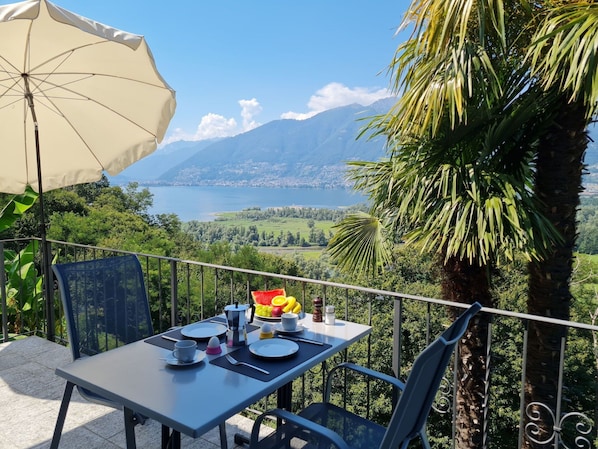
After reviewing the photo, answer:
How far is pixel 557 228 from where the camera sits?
14.4ft

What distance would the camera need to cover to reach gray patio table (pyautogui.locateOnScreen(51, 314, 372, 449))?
133cm

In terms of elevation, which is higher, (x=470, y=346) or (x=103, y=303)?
(x=103, y=303)

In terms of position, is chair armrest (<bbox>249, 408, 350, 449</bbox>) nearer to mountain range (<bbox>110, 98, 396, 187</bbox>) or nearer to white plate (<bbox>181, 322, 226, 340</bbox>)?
white plate (<bbox>181, 322, 226, 340</bbox>)

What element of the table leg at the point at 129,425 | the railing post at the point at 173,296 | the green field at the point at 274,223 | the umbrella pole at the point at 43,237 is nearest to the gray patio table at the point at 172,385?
the table leg at the point at 129,425

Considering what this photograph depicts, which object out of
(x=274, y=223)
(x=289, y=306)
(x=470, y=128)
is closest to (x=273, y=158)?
(x=274, y=223)

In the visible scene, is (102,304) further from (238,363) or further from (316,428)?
(316,428)

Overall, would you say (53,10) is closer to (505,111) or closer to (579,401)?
(505,111)

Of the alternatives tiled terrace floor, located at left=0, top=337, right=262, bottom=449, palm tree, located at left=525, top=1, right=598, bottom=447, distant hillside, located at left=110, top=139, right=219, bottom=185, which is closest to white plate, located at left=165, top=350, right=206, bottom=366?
tiled terrace floor, located at left=0, top=337, right=262, bottom=449

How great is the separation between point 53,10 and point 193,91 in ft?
176

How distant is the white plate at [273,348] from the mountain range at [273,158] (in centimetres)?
2577

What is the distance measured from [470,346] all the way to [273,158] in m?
77.8

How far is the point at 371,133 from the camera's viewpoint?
537 centimetres

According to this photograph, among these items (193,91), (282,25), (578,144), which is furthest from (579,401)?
(193,91)

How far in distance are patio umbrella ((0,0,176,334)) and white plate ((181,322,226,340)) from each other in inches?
63.5
